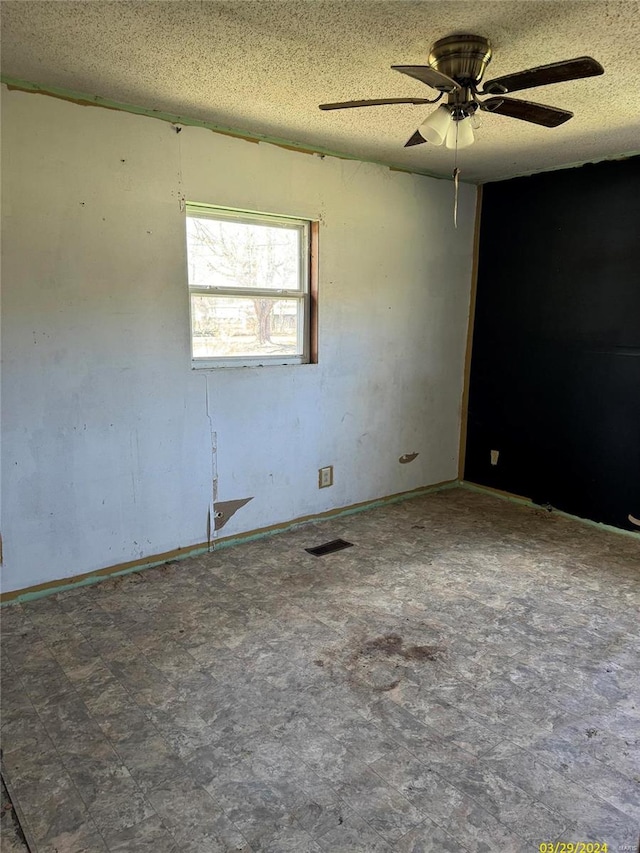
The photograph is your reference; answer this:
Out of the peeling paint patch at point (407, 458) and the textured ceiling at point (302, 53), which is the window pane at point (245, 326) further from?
the peeling paint patch at point (407, 458)

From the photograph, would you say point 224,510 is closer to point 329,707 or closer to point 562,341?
point 329,707

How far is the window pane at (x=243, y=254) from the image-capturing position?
130 inches

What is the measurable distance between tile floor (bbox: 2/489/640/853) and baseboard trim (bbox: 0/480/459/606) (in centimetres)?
7

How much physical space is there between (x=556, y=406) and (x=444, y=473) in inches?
45.0

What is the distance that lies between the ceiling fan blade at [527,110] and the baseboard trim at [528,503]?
2.86 m

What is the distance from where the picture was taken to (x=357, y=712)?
2.09 m

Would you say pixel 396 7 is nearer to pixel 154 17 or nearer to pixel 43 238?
pixel 154 17

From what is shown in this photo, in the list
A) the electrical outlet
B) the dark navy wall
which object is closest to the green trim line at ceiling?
the dark navy wall

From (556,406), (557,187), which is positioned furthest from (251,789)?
(557,187)

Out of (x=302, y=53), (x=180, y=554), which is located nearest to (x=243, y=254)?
(x=302, y=53)

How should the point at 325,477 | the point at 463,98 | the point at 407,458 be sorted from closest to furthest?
the point at 463,98 → the point at 325,477 → the point at 407,458

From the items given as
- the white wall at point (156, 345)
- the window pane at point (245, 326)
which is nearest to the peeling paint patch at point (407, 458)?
the white wall at point (156, 345)

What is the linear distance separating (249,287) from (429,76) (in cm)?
187

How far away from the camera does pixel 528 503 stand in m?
4.48
